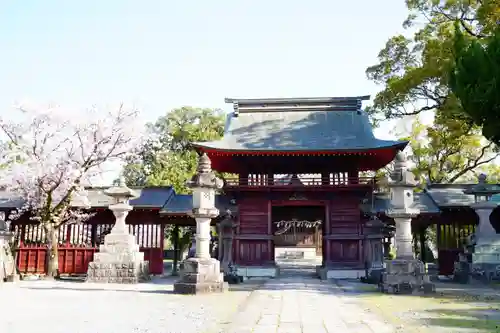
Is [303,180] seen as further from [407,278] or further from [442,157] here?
[442,157]

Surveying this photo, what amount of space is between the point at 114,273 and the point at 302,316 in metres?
9.87

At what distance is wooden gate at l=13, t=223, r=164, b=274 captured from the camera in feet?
67.6

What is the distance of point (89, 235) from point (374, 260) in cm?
1523

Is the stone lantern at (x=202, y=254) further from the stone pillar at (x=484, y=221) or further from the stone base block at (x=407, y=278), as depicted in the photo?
the stone pillar at (x=484, y=221)

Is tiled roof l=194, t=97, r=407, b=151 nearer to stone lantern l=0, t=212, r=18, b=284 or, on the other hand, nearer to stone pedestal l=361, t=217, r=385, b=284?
stone pedestal l=361, t=217, r=385, b=284

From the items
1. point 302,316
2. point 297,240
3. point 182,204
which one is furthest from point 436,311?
point 297,240

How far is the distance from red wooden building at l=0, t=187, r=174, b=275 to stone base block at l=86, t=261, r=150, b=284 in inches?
173

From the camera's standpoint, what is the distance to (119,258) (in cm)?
1698

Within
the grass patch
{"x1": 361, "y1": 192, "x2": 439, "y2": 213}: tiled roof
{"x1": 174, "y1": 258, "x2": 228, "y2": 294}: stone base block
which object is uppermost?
{"x1": 361, "y1": 192, "x2": 439, "y2": 213}: tiled roof

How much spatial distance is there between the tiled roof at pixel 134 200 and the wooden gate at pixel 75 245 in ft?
4.00

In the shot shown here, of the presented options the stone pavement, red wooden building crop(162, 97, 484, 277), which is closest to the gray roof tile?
red wooden building crop(162, 97, 484, 277)

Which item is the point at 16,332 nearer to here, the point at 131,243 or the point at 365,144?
the point at 131,243

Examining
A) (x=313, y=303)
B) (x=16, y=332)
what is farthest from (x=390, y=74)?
(x=16, y=332)

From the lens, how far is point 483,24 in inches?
742
